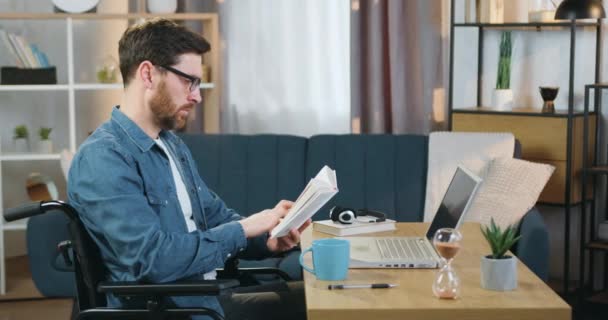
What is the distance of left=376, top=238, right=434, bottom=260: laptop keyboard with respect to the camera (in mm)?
2363

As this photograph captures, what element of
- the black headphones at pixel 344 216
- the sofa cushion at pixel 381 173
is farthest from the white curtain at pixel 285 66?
the black headphones at pixel 344 216

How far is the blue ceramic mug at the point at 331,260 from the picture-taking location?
214 centimetres

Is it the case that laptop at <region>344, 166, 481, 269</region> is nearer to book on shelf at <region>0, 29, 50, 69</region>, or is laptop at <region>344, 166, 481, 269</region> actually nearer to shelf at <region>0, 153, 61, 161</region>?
shelf at <region>0, 153, 61, 161</region>

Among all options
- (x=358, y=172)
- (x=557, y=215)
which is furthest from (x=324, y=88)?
(x=557, y=215)

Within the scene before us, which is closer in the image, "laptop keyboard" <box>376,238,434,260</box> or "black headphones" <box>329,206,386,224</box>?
"laptop keyboard" <box>376,238,434,260</box>

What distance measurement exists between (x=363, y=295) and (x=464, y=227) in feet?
2.96

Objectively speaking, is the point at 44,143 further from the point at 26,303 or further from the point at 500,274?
the point at 500,274

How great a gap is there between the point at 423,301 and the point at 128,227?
680 millimetres

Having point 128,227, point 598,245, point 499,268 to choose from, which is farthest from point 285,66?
point 499,268

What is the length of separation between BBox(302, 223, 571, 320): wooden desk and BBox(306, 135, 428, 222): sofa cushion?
188 centimetres

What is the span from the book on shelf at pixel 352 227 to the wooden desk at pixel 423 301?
52 centimetres

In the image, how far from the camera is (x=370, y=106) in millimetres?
4816

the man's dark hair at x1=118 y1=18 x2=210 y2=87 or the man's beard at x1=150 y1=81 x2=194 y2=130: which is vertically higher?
the man's dark hair at x1=118 y1=18 x2=210 y2=87

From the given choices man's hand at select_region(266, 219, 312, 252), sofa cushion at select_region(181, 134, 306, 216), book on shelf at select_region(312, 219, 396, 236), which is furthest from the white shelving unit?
man's hand at select_region(266, 219, 312, 252)
